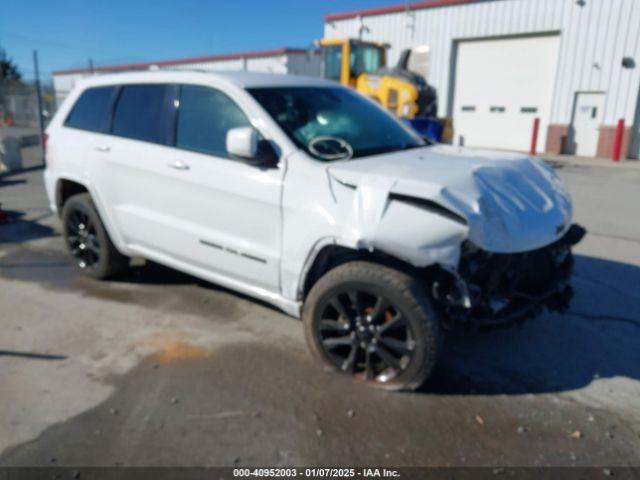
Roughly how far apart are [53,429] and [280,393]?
125 cm

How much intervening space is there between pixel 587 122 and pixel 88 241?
705 inches

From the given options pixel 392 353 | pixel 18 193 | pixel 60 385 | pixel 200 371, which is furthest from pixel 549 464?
pixel 18 193

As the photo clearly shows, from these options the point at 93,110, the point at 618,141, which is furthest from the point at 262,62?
the point at 93,110

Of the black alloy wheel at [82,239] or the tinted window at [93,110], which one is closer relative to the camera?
the tinted window at [93,110]

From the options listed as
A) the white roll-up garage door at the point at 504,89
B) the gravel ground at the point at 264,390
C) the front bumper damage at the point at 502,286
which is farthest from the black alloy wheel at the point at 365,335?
the white roll-up garage door at the point at 504,89

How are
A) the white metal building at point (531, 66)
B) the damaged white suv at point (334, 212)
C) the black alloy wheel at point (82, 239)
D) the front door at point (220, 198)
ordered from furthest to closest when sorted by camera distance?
the white metal building at point (531, 66) → the black alloy wheel at point (82, 239) → the front door at point (220, 198) → the damaged white suv at point (334, 212)

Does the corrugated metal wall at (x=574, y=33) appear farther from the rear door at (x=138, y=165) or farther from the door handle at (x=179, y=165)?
A: the door handle at (x=179, y=165)

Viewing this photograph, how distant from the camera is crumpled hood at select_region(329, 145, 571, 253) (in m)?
2.83

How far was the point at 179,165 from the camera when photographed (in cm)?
386

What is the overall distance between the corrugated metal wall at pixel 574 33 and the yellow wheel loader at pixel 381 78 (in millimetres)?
6417

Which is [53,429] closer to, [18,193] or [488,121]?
[18,193]

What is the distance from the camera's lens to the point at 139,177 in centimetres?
418

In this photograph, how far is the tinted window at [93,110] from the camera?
4649 mm

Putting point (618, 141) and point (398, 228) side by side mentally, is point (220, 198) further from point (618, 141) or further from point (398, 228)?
point (618, 141)
